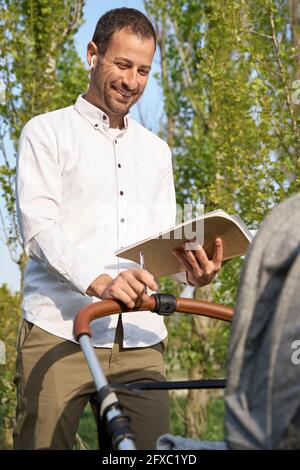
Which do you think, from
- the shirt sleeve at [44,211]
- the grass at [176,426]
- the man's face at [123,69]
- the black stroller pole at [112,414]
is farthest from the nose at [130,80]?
the grass at [176,426]

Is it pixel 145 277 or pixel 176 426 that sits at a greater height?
pixel 176 426

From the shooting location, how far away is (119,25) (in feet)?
10.8

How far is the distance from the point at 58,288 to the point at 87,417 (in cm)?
967

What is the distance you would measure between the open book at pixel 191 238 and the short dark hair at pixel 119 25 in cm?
82

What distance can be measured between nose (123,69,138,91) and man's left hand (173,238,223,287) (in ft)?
2.06

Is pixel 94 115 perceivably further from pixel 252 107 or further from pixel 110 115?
pixel 252 107

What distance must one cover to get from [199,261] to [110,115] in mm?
679

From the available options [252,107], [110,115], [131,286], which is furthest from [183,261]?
[252,107]

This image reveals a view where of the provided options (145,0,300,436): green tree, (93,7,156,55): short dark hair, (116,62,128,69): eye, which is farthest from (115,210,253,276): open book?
(145,0,300,436): green tree

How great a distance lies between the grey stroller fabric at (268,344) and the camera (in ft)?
6.12

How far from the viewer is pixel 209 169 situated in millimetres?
8898

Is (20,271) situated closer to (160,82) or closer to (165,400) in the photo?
(160,82)

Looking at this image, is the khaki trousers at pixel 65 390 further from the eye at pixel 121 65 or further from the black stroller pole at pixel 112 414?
the eye at pixel 121 65
